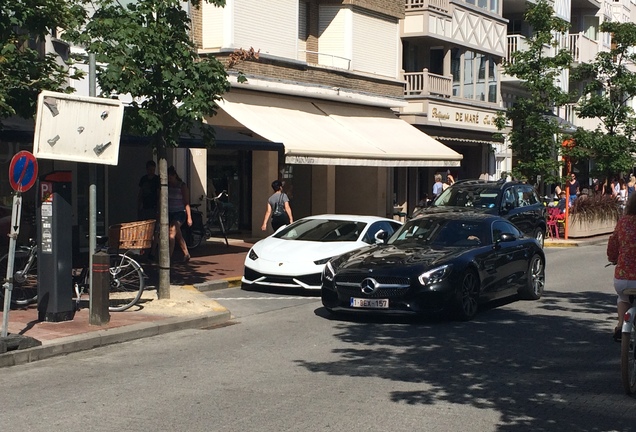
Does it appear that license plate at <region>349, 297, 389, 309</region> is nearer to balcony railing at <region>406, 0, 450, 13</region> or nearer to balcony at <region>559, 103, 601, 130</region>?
balcony railing at <region>406, 0, 450, 13</region>

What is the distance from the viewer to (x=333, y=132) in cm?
2545

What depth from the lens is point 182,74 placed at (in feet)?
45.4

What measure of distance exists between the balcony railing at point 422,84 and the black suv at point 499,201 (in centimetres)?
989

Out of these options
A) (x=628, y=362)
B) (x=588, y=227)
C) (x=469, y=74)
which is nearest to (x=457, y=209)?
(x=588, y=227)

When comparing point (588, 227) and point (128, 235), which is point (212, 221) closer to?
point (128, 235)

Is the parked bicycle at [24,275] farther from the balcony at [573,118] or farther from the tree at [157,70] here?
the balcony at [573,118]

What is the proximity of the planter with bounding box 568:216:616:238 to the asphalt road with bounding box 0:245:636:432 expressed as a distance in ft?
53.4

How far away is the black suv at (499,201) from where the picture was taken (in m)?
21.7

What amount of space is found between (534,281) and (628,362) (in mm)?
6539

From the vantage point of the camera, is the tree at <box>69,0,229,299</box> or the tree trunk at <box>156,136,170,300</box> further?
the tree trunk at <box>156,136,170,300</box>

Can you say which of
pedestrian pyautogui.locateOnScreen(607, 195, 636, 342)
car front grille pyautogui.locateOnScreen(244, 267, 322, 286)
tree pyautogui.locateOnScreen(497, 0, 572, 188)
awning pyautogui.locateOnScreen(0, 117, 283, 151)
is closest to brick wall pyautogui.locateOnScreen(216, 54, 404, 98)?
awning pyautogui.locateOnScreen(0, 117, 283, 151)

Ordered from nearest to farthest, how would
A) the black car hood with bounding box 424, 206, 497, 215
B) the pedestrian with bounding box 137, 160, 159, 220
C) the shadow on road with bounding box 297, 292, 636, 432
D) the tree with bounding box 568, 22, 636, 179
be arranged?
1. the shadow on road with bounding box 297, 292, 636, 432
2. the pedestrian with bounding box 137, 160, 159, 220
3. the black car hood with bounding box 424, 206, 497, 215
4. the tree with bounding box 568, 22, 636, 179

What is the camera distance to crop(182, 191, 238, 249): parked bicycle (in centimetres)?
2209

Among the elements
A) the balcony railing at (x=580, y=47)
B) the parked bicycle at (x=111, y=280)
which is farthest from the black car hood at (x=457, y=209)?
the balcony railing at (x=580, y=47)
